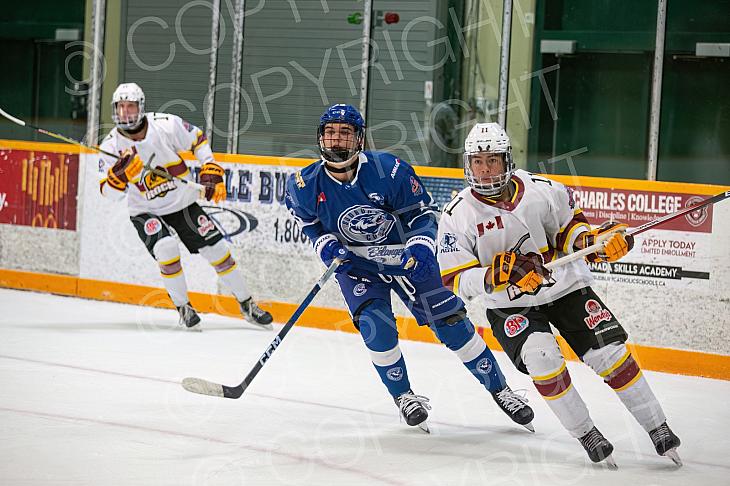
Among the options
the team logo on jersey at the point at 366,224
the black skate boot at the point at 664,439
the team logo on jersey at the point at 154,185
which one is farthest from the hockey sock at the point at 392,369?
the team logo on jersey at the point at 154,185

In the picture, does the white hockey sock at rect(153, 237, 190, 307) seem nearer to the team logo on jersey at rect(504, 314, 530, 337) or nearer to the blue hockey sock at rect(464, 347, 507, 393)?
the blue hockey sock at rect(464, 347, 507, 393)

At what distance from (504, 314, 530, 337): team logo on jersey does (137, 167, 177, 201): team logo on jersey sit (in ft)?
9.57

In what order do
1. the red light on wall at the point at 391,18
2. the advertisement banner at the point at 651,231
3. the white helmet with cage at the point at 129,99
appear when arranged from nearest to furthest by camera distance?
the advertisement banner at the point at 651,231 → the white helmet with cage at the point at 129,99 → the red light on wall at the point at 391,18

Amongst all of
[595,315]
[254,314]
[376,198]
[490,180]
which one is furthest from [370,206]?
[254,314]

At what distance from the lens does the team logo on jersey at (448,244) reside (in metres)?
3.19

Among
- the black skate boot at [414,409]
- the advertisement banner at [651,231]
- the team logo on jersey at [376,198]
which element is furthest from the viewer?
the advertisement banner at [651,231]

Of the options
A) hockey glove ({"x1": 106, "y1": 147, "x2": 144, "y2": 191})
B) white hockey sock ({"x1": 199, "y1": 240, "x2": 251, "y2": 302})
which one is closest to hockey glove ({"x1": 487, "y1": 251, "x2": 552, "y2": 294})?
white hockey sock ({"x1": 199, "y1": 240, "x2": 251, "y2": 302})

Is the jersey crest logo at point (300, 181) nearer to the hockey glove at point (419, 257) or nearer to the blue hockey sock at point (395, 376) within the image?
the hockey glove at point (419, 257)

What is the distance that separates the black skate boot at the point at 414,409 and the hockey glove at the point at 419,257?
40 centimetres

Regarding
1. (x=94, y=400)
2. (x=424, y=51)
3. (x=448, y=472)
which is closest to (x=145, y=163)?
(x=424, y=51)

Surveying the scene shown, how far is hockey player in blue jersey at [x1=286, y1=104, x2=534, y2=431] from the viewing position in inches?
138

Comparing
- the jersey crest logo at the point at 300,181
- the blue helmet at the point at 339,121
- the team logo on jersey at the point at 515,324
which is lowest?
the team logo on jersey at the point at 515,324

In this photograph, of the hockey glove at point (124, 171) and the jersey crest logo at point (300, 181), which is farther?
the hockey glove at point (124, 171)

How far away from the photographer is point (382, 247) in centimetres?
364
